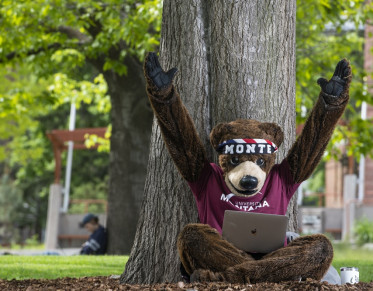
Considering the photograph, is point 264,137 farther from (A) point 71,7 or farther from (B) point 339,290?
(A) point 71,7

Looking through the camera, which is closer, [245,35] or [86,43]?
[245,35]

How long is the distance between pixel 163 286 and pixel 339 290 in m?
1.09

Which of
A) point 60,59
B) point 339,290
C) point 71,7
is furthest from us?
point 60,59

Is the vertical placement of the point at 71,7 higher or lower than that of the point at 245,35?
higher

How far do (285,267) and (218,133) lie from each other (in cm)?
105

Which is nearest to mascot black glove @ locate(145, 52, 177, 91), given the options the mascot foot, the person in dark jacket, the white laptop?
the white laptop

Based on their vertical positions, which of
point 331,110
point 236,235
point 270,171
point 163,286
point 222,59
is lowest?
point 163,286

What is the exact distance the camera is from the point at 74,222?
2089 centimetres

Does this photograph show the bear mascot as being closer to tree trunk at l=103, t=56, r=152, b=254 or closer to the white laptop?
the white laptop

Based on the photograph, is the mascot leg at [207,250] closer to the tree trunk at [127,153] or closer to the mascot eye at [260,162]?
the mascot eye at [260,162]

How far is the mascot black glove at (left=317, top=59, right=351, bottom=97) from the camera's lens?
16.4ft

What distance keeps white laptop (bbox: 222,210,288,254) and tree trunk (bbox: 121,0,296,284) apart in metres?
0.73

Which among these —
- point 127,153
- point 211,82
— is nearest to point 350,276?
point 211,82

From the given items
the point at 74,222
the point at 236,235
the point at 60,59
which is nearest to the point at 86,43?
→ the point at 60,59
